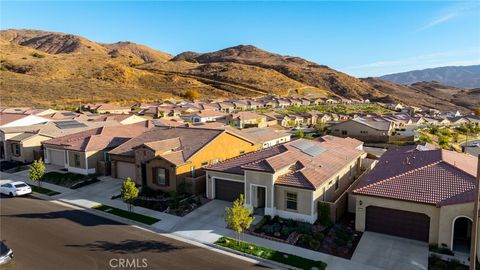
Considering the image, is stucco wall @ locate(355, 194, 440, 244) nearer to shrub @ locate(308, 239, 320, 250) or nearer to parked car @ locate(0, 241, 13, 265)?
shrub @ locate(308, 239, 320, 250)

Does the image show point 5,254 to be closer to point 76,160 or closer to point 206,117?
point 76,160

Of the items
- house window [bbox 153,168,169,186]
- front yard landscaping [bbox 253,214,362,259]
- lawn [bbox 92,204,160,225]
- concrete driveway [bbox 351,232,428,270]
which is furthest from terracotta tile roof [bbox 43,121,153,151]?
concrete driveway [bbox 351,232,428,270]

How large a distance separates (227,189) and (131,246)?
917 centimetres

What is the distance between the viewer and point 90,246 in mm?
19156

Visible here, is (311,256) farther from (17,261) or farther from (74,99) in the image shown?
(74,99)

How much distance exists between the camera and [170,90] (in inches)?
6117

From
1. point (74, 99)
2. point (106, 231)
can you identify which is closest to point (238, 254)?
point (106, 231)

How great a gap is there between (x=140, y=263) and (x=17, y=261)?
6.46 meters

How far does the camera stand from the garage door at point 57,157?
37.7 metres

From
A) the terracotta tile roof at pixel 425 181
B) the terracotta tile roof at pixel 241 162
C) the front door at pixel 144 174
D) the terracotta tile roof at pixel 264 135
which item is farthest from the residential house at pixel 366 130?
the front door at pixel 144 174

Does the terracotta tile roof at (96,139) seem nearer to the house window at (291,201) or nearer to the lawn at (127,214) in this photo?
the lawn at (127,214)

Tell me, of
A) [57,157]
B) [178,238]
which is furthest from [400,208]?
[57,157]

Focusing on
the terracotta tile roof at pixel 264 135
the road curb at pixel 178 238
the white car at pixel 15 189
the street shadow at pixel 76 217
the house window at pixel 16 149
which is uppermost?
the terracotta tile roof at pixel 264 135

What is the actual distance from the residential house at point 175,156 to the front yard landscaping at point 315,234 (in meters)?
8.68
